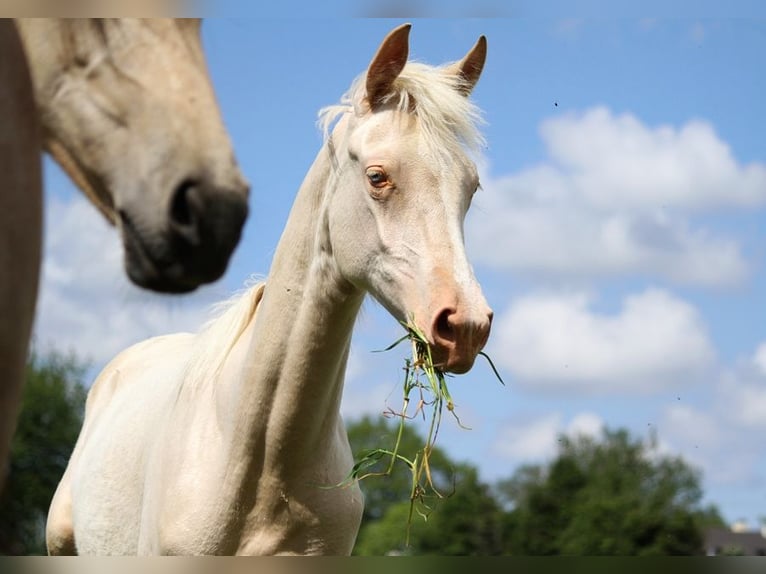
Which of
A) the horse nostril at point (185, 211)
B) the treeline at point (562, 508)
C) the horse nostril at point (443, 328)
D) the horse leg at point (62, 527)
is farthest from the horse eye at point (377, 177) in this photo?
the treeline at point (562, 508)

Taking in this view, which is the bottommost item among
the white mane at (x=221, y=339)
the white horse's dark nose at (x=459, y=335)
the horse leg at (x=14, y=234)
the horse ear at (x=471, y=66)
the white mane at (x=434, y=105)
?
the horse leg at (x=14, y=234)

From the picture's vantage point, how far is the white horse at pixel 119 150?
1.09 metres

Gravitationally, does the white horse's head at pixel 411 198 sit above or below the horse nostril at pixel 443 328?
above

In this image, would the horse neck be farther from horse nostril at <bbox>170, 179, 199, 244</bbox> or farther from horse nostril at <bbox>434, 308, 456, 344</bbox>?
horse nostril at <bbox>170, 179, 199, 244</bbox>

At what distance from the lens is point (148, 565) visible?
103 inches

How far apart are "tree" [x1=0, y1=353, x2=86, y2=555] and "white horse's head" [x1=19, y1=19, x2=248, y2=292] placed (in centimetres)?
3305

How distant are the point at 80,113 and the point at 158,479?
8.48 feet

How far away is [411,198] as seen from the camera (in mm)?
3225

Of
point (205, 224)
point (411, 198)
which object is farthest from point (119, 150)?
point (411, 198)

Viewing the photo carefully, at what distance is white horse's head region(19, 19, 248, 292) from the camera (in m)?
1.18

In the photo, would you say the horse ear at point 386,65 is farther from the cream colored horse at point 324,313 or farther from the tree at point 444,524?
the tree at point 444,524

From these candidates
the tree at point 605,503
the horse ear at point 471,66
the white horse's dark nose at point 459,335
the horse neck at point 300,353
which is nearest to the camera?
the white horse's dark nose at point 459,335

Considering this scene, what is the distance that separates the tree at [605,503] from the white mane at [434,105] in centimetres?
5312

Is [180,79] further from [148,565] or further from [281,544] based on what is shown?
[281,544]
